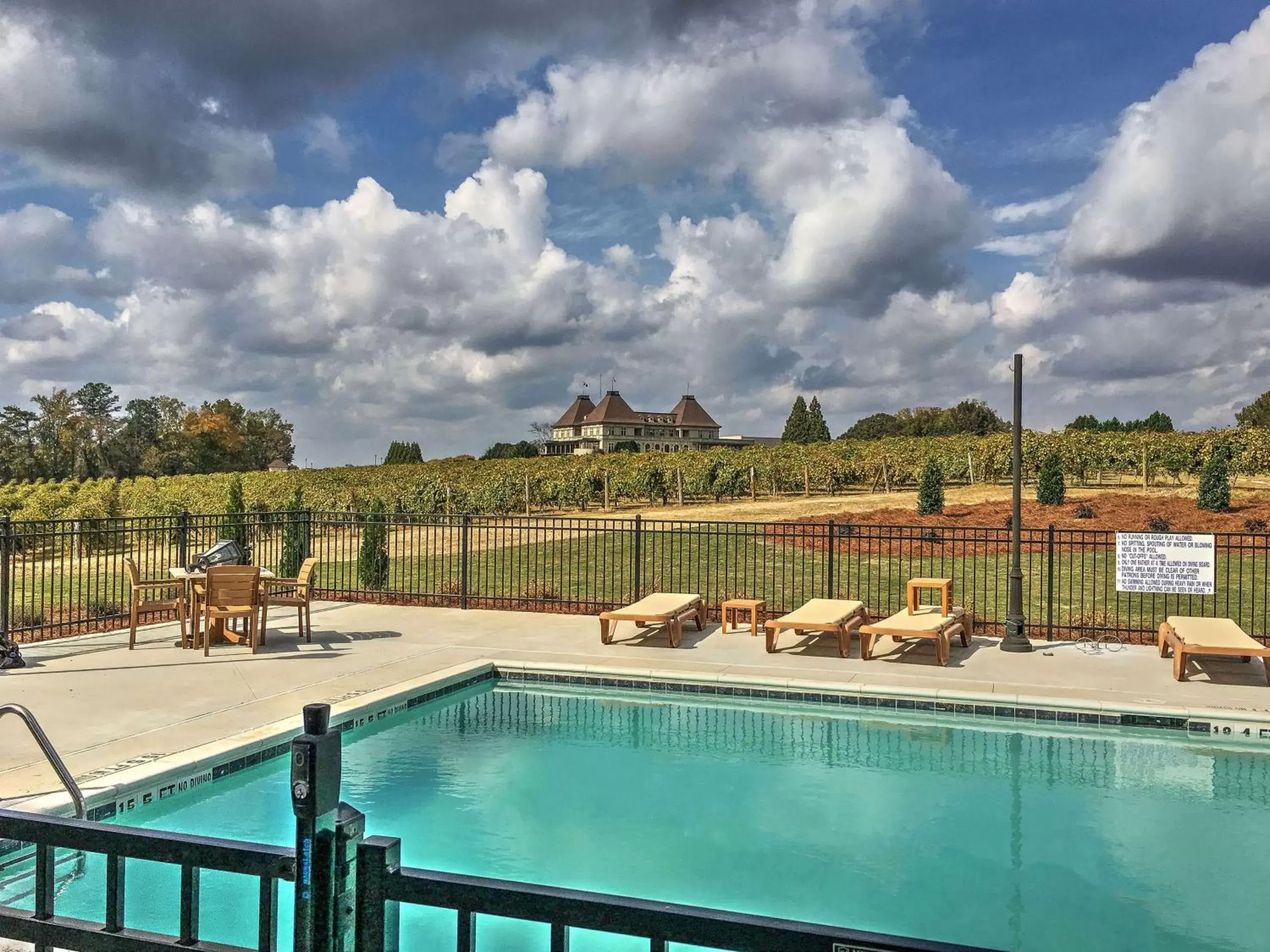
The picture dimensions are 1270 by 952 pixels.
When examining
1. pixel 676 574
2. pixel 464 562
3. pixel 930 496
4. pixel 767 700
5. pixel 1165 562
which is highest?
pixel 930 496

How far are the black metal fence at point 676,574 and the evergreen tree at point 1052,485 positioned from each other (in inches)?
144

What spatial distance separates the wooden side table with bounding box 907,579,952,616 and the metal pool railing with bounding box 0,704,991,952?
910 centimetres

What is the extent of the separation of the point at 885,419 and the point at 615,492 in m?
68.0

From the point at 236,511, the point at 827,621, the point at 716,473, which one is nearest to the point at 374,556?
the point at 236,511

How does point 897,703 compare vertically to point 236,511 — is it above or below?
below

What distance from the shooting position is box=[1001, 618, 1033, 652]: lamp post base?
10242 millimetres

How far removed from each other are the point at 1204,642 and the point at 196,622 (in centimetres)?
983

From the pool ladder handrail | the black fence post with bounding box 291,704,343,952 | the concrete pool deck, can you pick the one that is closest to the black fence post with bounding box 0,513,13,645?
the concrete pool deck

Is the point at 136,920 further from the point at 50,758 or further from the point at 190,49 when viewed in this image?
the point at 190,49

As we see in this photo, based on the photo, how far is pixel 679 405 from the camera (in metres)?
134

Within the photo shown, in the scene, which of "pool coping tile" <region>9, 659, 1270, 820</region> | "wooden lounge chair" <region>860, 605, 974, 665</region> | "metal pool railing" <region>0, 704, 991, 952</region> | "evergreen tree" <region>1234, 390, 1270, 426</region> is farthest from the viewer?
"evergreen tree" <region>1234, 390, 1270, 426</region>

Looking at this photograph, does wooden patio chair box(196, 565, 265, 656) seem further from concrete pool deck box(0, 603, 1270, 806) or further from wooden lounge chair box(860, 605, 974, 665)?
wooden lounge chair box(860, 605, 974, 665)

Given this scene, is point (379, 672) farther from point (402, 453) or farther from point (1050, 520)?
point (402, 453)

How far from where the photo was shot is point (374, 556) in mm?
15719
